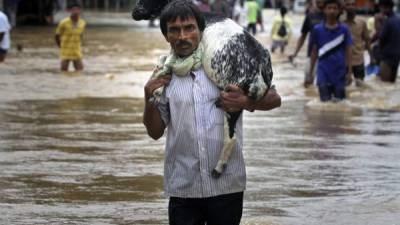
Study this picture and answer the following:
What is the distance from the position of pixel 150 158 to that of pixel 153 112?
17.9 ft

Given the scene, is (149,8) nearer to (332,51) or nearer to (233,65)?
(233,65)

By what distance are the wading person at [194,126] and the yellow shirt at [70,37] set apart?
16.5m

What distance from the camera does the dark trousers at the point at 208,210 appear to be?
16.7ft

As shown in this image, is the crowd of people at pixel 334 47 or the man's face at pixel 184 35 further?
the crowd of people at pixel 334 47

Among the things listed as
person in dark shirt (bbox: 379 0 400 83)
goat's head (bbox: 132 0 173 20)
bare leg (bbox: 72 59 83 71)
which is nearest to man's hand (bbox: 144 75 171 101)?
goat's head (bbox: 132 0 173 20)

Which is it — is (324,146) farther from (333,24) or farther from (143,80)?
(143,80)

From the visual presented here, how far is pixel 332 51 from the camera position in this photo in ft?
46.3

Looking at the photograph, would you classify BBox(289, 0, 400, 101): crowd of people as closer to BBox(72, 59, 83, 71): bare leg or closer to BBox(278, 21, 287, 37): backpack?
BBox(72, 59, 83, 71): bare leg

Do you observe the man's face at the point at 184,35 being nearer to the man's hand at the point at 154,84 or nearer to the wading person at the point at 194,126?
the wading person at the point at 194,126

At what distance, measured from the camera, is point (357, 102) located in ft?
54.1

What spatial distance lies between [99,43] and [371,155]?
23106 mm

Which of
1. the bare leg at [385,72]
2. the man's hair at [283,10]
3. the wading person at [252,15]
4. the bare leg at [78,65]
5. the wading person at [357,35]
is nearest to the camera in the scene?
the wading person at [357,35]

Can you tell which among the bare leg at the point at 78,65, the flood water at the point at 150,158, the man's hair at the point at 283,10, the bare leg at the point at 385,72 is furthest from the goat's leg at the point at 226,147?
the man's hair at the point at 283,10

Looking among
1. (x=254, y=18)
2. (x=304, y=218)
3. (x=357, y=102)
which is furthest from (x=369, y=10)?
(x=304, y=218)
